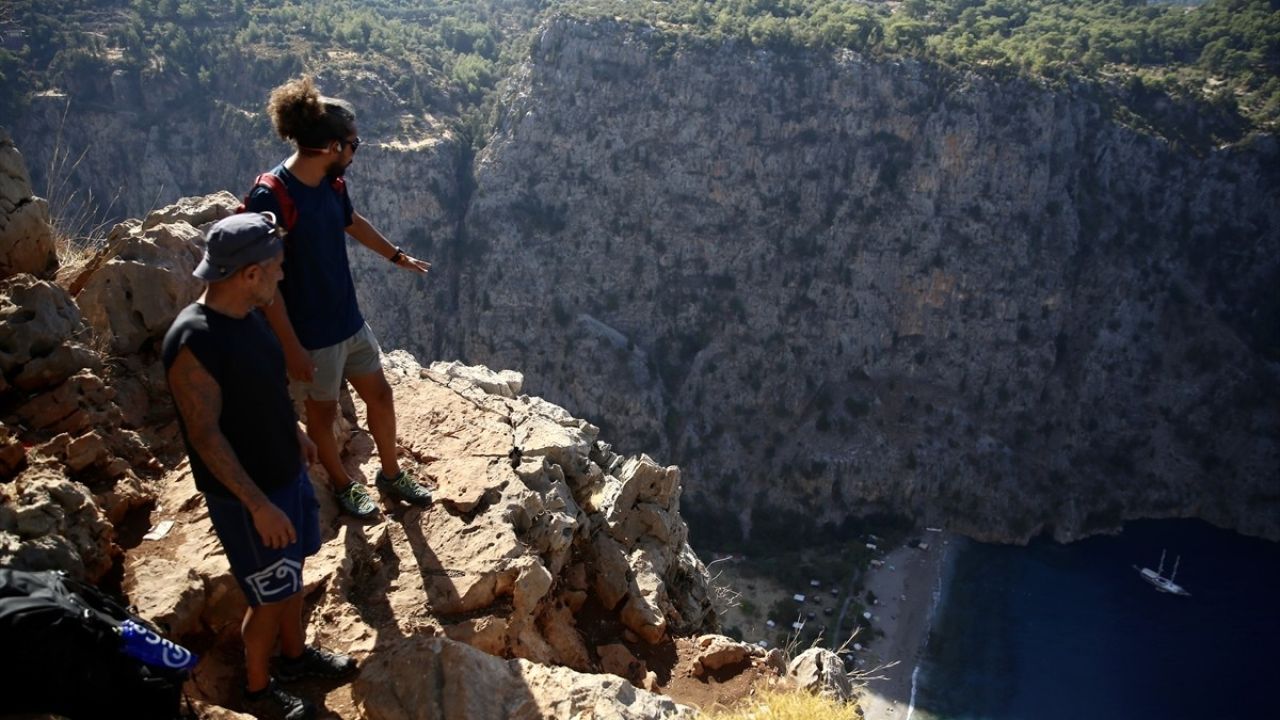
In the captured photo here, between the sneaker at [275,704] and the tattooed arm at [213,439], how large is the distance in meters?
0.88

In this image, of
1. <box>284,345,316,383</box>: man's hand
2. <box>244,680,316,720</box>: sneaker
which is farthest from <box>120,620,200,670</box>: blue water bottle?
<box>284,345,316,383</box>: man's hand

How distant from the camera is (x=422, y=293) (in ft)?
125

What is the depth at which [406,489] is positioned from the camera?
15.2ft

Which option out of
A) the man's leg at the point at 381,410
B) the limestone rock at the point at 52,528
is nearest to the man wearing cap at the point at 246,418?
the limestone rock at the point at 52,528

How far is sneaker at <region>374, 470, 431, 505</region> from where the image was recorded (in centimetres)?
463

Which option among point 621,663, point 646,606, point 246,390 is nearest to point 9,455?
point 246,390

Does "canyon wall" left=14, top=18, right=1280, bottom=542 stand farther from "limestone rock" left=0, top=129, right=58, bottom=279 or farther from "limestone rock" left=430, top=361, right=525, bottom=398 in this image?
"limestone rock" left=0, top=129, right=58, bottom=279

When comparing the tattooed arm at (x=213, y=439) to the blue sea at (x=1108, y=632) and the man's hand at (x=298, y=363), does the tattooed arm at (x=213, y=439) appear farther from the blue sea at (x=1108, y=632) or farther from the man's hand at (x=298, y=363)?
the blue sea at (x=1108, y=632)

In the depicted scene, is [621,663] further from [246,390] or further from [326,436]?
[246,390]

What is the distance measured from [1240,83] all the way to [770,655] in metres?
45.9

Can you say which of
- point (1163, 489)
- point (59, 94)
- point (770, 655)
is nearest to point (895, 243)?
point (1163, 489)

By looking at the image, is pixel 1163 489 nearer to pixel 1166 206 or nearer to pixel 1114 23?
pixel 1166 206

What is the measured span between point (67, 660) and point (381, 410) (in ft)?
7.34

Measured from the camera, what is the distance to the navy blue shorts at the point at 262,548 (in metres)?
2.78
